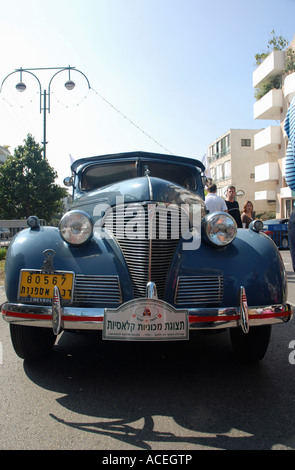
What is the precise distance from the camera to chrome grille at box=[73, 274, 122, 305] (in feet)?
9.09

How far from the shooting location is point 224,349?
149 inches

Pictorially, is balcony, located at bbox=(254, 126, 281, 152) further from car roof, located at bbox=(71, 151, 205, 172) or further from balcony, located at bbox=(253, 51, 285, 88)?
car roof, located at bbox=(71, 151, 205, 172)

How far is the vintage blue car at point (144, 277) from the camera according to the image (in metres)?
2.63

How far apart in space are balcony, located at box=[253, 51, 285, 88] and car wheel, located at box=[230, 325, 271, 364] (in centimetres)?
3065

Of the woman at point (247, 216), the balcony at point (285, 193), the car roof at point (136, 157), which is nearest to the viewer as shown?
the car roof at point (136, 157)

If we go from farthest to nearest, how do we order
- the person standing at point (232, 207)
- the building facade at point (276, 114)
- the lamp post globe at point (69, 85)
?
the building facade at point (276, 114)
the lamp post globe at point (69, 85)
the person standing at point (232, 207)

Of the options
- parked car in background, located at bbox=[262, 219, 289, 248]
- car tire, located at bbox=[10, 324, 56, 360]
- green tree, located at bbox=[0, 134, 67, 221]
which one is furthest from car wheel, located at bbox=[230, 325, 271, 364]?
green tree, located at bbox=[0, 134, 67, 221]

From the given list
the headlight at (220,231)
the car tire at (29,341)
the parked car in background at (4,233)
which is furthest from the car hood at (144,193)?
the parked car in background at (4,233)

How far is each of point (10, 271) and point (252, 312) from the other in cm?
174

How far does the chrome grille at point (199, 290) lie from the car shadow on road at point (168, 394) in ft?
2.06

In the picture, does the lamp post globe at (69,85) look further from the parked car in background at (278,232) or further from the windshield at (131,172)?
the parked car in background at (278,232)

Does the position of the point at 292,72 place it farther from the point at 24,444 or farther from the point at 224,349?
the point at 24,444

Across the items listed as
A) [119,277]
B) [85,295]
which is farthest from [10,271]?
[119,277]

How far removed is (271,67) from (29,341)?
31.6m
